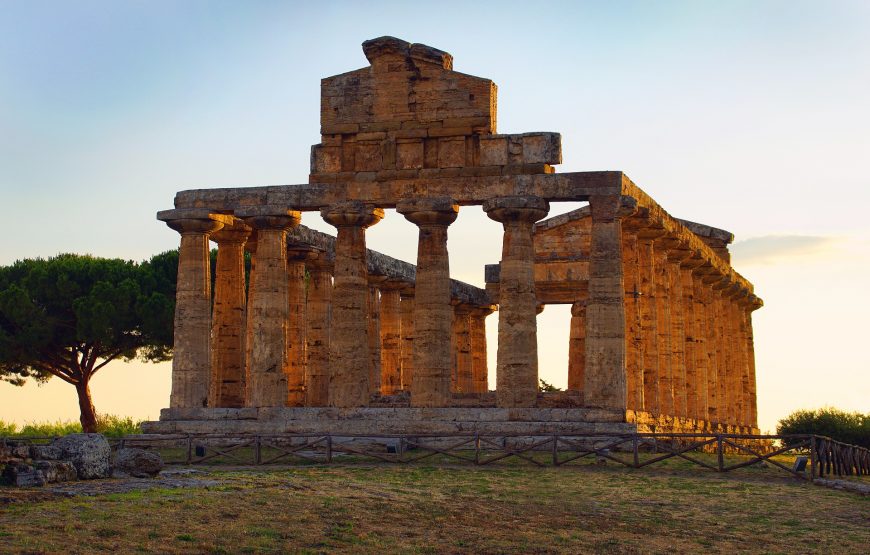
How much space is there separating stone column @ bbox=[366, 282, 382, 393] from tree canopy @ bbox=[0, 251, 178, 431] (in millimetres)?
10980

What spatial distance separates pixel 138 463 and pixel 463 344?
37.8 metres

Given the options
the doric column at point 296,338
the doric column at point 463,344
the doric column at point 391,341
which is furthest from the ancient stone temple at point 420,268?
the doric column at point 463,344

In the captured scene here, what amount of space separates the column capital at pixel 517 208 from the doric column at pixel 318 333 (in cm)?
1121

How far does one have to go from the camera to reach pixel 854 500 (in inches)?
1076

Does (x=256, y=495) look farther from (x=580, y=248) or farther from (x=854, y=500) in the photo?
(x=580, y=248)

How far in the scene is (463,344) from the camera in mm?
63031

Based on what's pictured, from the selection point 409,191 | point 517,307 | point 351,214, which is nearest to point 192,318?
point 351,214

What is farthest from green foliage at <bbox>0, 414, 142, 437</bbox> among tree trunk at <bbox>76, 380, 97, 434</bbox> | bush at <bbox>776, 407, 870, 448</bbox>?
bush at <bbox>776, 407, 870, 448</bbox>

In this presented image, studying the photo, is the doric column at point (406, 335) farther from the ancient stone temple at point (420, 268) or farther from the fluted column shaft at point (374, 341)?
the ancient stone temple at point (420, 268)

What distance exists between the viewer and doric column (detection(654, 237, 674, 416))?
46688 mm

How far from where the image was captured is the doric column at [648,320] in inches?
1770

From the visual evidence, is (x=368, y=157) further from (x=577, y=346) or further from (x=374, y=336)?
(x=577, y=346)

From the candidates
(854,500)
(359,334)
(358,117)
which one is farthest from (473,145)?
(854,500)

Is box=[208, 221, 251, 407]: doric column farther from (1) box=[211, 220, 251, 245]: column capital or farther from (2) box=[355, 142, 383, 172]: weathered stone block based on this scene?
(2) box=[355, 142, 383, 172]: weathered stone block
